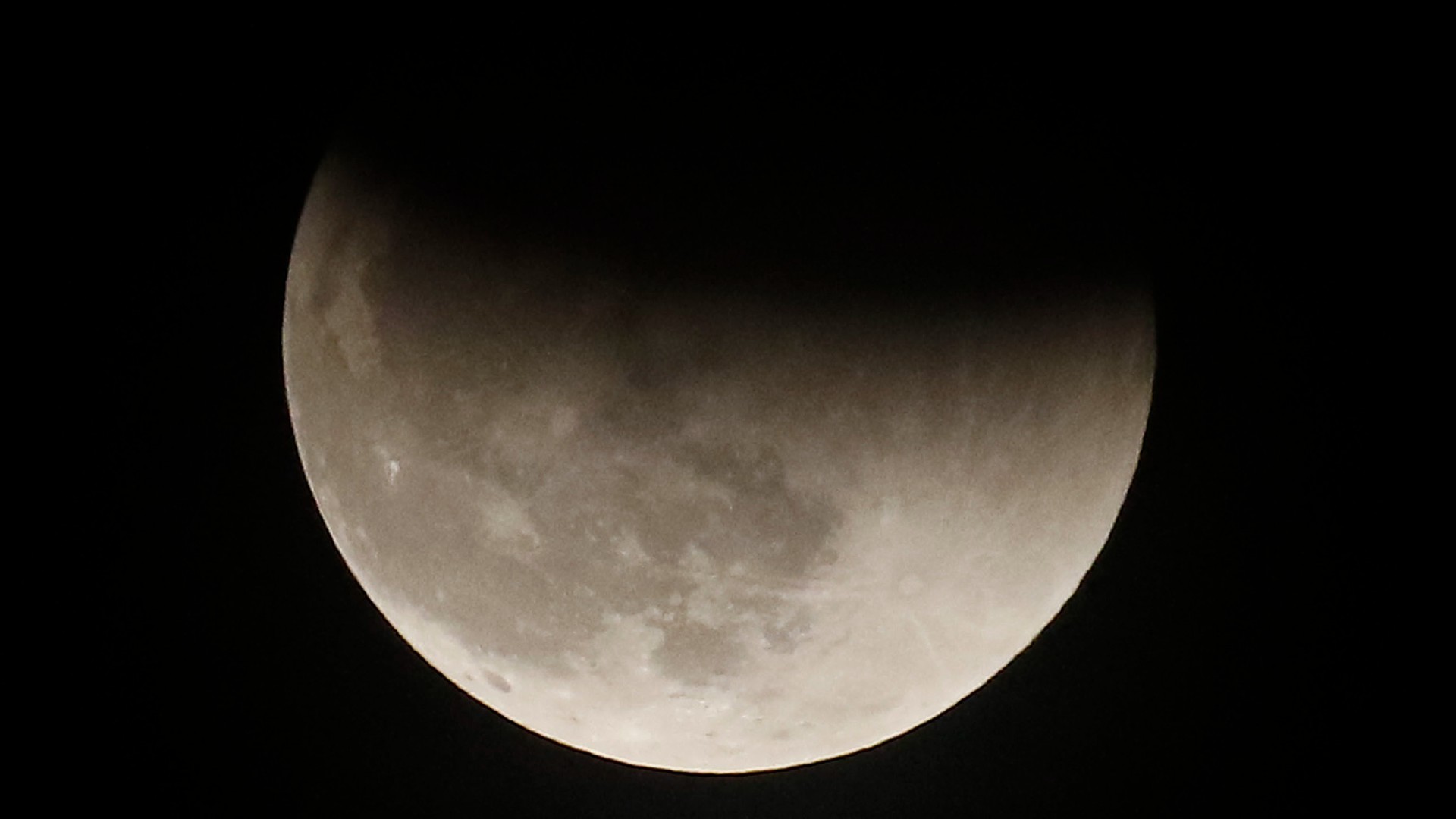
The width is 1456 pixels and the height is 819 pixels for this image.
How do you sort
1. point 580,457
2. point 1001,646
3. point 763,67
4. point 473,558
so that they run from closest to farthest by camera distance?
point 763,67 → point 580,457 → point 473,558 → point 1001,646

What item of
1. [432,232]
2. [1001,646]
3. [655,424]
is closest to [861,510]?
[655,424]

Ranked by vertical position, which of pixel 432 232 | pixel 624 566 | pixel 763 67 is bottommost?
pixel 624 566

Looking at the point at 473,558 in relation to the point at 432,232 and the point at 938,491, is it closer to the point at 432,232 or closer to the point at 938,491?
the point at 432,232

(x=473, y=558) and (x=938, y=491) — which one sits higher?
A: (x=938, y=491)

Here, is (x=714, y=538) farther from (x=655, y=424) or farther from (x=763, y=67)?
(x=763, y=67)

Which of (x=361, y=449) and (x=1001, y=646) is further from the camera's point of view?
(x=1001, y=646)

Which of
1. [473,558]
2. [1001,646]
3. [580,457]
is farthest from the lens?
[1001,646]
